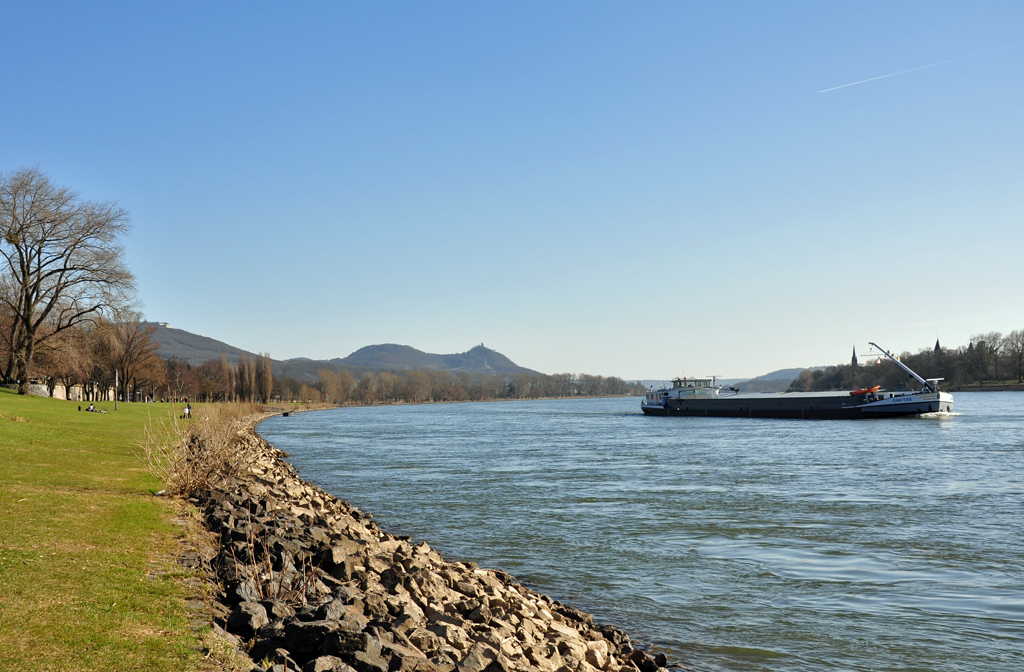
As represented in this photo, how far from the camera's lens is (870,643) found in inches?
388

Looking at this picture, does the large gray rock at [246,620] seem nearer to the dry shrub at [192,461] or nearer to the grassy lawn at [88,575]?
the grassy lawn at [88,575]

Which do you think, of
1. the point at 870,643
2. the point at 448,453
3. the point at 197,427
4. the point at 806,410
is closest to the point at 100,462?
the point at 197,427

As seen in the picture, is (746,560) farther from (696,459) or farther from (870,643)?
(696,459)

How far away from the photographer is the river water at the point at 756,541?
1009cm

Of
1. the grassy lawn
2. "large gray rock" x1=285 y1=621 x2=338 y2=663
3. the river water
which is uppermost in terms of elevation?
the grassy lawn

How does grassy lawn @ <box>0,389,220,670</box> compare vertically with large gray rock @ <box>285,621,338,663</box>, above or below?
above

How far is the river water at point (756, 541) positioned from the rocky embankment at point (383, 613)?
1683 millimetres

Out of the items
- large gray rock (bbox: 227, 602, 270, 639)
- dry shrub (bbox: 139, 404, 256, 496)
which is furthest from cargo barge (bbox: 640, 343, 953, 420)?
large gray rock (bbox: 227, 602, 270, 639)

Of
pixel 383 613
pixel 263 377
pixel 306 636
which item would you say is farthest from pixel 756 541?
pixel 263 377

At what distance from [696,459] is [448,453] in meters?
14.1

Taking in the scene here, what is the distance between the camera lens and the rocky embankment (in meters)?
6.46

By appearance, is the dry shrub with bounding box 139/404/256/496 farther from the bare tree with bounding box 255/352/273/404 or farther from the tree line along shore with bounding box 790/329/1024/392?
the tree line along shore with bounding box 790/329/1024/392

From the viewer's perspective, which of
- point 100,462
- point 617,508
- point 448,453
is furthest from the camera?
point 448,453

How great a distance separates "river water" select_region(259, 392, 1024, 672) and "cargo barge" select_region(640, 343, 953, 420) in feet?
129
